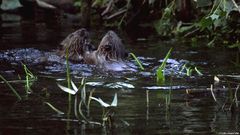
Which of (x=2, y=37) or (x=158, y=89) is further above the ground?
(x=2, y=37)

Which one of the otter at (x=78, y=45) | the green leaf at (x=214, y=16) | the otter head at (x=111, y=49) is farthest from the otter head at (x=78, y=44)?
the green leaf at (x=214, y=16)

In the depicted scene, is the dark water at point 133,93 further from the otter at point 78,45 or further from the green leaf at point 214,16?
the green leaf at point 214,16

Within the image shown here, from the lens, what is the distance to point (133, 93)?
5926mm

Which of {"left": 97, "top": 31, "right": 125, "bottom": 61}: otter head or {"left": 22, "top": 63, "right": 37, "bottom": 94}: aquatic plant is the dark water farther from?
{"left": 97, "top": 31, "right": 125, "bottom": 61}: otter head

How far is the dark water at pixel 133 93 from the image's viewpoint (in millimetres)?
4434

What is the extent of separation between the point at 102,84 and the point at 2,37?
16.9 ft

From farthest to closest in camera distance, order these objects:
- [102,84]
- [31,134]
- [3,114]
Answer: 1. [102,84]
2. [3,114]
3. [31,134]

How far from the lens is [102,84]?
21.0ft

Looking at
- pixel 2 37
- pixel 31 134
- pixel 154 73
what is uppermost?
pixel 2 37

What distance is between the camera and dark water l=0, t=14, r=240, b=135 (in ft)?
14.5

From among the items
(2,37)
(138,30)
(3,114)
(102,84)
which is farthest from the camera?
(138,30)

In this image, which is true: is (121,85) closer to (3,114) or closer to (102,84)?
(102,84)

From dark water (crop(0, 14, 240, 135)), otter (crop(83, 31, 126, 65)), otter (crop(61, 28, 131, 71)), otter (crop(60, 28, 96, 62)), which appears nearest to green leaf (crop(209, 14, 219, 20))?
dark water (crop(0, 14, 240, 135))

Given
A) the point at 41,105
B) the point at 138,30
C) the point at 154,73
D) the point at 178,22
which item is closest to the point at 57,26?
the point at 138,30
